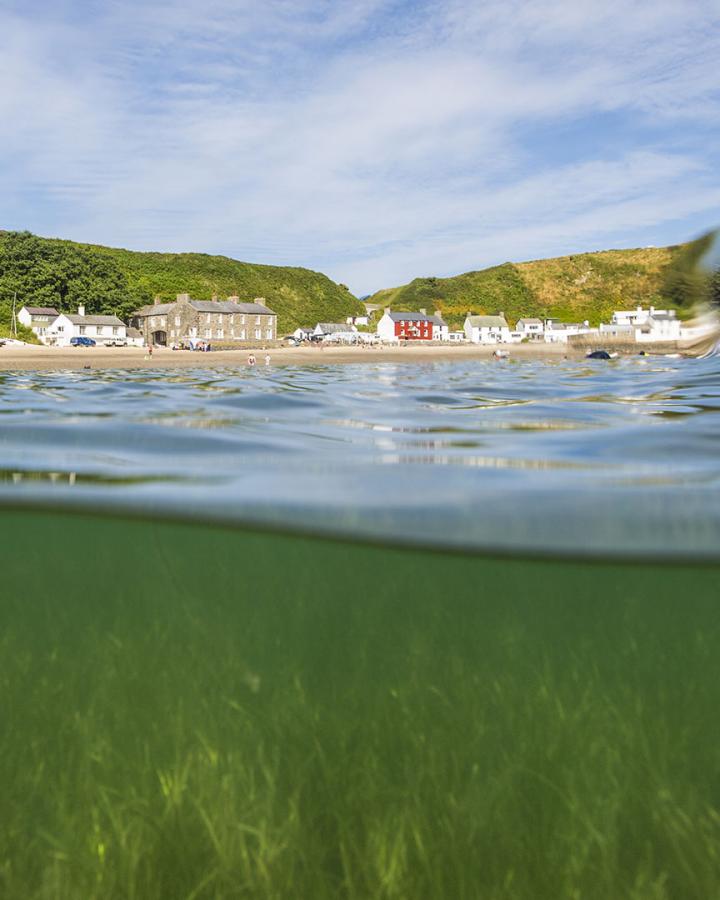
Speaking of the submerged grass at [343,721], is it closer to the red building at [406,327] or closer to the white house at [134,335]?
the white house at [134,335]

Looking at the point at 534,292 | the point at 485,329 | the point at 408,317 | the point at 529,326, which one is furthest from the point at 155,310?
the point at 534,292

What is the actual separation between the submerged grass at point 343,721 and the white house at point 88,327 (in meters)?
92.4

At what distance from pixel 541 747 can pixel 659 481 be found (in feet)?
4.87

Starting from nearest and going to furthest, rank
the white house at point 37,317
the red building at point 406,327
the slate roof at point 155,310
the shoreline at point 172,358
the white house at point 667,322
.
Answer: the white house at point 667,322 → the shoreline at point 172,358 → the white house at point 37,317 → the slate roof at point 155,310 → the red building at point 406,327

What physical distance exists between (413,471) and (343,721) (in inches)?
55.6

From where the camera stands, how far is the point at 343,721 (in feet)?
13.6

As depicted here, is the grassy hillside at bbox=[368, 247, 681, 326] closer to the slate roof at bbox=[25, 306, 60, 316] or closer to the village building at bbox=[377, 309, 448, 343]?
the village building at bbox=[377, 309, 448, 343]

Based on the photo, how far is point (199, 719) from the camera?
4105 mm

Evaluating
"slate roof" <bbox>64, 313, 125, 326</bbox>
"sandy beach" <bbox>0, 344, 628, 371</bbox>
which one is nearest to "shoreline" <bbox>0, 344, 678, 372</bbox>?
"sandy beach" <bbox>0, 344, 628, 371</bbox>

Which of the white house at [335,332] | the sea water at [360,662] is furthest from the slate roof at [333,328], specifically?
the sea water at [360,662]

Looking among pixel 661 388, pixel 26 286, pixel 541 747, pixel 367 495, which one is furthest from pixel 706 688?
pixel 26 286

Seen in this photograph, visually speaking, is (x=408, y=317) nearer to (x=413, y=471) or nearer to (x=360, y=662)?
(x=413, y=471)

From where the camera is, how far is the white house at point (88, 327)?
94125mm

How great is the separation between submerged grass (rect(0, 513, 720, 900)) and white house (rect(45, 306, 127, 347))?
92.4m
